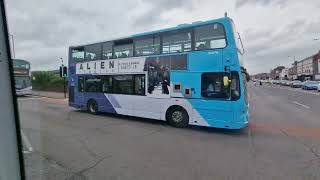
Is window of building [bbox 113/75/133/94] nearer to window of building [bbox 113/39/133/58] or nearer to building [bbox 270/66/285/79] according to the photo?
window of building [bbox 113/39/133/58]

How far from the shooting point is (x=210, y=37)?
32.6ft

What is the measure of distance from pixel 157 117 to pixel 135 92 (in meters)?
1.56

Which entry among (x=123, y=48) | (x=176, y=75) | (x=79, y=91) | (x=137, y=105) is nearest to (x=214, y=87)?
(x=176, y=75)

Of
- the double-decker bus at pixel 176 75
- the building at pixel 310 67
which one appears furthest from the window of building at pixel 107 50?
the building at pixel 310 67

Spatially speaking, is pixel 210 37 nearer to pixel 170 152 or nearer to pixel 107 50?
pixel 170 152

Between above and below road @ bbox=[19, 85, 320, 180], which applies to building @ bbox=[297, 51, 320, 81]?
above

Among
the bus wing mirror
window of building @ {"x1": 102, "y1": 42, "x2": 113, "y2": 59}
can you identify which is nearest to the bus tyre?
the bus wing mirror

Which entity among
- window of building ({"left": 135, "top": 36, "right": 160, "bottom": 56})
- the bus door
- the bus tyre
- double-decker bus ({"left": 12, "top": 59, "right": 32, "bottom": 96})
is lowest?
the bus tyre

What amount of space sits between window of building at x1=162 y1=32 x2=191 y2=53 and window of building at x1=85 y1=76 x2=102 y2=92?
172 inches

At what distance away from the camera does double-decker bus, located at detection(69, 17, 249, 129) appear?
31.2 ft

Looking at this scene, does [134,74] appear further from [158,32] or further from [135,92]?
[158,32]

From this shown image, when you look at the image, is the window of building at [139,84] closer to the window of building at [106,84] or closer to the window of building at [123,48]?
the window of building at [123,48]

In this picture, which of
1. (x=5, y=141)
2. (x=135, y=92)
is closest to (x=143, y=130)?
(x=135, y=92)

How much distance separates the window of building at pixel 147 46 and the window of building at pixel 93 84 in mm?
2976
